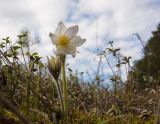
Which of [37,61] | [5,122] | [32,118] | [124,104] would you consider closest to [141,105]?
[124,104]

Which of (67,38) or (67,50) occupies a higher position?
(67,38)

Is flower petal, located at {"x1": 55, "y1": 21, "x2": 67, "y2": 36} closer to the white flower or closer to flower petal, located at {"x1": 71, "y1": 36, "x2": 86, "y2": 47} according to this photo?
the white flower

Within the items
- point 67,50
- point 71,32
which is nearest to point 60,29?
point 71,32

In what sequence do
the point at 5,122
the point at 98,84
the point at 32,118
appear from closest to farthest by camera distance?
the point at 5,122, the point at 32,118, the point at 98,84

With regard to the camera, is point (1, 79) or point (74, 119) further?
point (1, 79)

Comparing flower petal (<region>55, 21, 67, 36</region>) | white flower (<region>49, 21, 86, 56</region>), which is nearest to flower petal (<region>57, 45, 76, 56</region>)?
white flower (<region>49, 21, 86, 56</region>)

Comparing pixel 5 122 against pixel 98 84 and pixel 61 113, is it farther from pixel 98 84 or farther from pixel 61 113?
pixel 98 84

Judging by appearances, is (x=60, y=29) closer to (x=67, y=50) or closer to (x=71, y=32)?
(x=71, y=32)

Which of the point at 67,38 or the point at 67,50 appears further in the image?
the point at 67,38

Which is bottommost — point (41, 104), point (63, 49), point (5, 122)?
point (5, 122)
